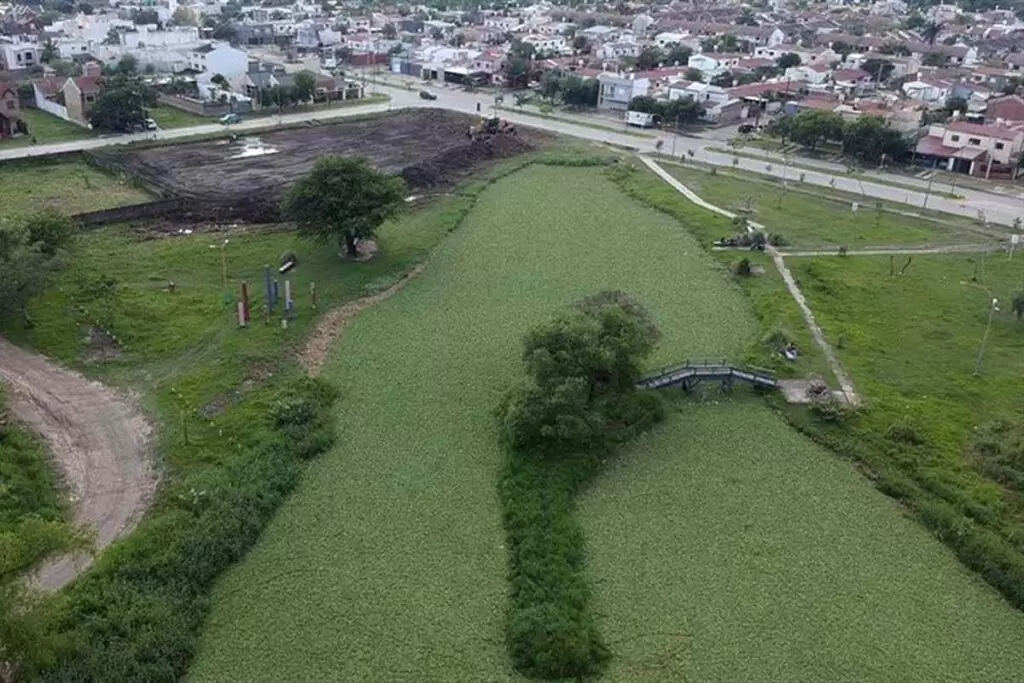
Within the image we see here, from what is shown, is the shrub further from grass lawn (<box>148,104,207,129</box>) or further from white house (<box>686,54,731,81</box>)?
white house (<box>686,54,731,81</box>)

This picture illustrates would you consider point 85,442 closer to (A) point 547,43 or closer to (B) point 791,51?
(A) point 547,43

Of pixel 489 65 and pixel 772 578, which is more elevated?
pixel 489 65

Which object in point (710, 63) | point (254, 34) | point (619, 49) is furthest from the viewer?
point (254, 34)

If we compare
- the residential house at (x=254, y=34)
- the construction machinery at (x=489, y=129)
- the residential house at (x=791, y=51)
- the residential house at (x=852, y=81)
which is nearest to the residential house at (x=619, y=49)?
the residential house at (x=791, y=51)

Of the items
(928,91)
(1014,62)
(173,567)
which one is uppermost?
(1014,62)

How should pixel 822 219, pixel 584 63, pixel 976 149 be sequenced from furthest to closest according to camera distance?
pixel 584 63 < pixel 976 149 < pixel 822 219

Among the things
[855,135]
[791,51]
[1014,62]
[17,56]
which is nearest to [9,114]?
[17,56]

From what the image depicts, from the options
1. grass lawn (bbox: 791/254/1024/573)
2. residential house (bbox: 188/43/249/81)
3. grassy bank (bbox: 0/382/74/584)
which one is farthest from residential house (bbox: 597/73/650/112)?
grassy bank (bbox: 0/382/74/584)
